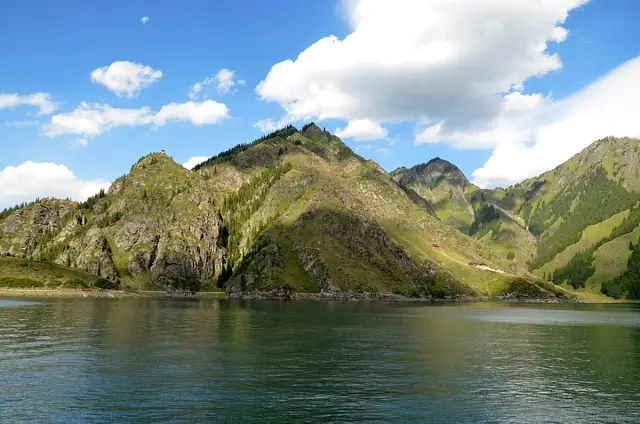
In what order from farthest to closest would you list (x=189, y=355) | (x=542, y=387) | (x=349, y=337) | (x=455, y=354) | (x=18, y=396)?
1. (x=349, y=337)
2. (x=455, y=354)
3. (x=189, y=355)
4. (x=542, y=387)
5. (x=18, y=396)

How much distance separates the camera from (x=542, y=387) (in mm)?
75938

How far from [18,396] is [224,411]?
2651 centimetres

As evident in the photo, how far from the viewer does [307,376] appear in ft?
264

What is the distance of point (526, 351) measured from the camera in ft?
376

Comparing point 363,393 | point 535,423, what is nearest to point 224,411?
point 363,393

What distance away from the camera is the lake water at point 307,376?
2302 inches

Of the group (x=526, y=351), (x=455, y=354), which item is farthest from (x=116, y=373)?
(x=526, y=351)

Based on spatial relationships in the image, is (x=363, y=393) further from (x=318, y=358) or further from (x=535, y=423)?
(x=318, y=358)

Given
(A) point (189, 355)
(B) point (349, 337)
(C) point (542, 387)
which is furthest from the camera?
(B) point (349, 337)

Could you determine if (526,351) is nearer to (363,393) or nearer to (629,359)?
(629,359)

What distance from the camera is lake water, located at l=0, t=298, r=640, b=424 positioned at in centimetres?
5847

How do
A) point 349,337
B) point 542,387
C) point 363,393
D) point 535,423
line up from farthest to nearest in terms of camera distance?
point 349,337 → point 542,387 → point 363,393 → point 535,423

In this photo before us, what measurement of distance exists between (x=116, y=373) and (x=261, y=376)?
22.1 m

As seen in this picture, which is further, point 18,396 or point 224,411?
point 18,396
